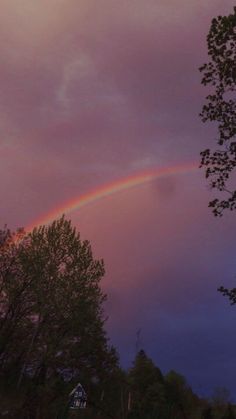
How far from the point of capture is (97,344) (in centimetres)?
5409

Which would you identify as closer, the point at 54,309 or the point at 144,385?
the point at 54,309

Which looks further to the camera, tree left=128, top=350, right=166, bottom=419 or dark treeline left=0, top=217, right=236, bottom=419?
tree left=128, top=350, right=166, bottom=419

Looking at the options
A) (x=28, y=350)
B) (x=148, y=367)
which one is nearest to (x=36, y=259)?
(x=28, y=350)

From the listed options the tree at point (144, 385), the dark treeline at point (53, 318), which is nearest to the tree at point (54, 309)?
the dark treeline at point (53, 318)

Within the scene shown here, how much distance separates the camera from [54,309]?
172 feet

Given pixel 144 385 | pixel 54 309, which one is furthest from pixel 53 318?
pixel 144 385

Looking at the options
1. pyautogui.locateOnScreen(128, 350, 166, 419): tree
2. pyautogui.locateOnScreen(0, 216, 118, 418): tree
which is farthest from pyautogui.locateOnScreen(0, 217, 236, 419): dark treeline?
pyautogui.locateOnScreen(128, 350, 166, 419): tree

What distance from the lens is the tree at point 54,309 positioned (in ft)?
171

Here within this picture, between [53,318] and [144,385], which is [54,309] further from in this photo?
[144,385]

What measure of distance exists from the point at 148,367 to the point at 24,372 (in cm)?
4578

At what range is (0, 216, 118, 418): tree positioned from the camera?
52188mm

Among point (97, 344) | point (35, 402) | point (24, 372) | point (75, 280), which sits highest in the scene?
point (75, 280)

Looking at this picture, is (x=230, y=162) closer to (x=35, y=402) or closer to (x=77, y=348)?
(x=35, y=402)

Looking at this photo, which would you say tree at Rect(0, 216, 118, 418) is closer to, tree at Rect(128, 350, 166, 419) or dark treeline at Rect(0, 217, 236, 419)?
dark treeline at Rect(0, 217, 236, 419)
